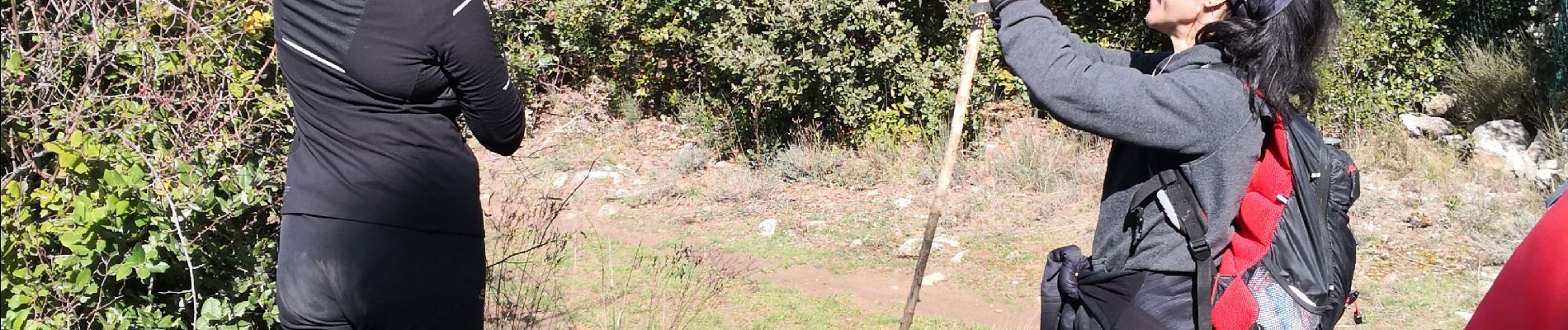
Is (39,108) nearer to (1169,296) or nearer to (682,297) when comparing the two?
(1169,296)

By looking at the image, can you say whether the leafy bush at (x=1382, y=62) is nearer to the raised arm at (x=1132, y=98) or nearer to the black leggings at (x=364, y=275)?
the raised arm at (x=1132, y=98)

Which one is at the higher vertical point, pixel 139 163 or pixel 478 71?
pixel 478 71

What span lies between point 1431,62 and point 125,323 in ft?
31.7

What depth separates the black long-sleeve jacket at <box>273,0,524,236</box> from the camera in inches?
96.0

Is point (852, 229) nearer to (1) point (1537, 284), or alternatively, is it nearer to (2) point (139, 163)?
(2) point (139, 163)

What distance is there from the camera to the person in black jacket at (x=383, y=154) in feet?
8.03

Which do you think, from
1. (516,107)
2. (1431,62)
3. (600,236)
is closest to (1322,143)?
(516,107)

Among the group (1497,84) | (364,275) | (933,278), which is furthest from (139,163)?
(1497,84)

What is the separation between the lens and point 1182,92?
2.11 m

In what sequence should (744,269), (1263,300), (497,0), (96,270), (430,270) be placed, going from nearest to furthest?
(1263,300), (430,270), (96,270), (497,0), (744,269)

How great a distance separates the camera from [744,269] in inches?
266

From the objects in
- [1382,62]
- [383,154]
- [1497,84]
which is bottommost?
[1497,84]

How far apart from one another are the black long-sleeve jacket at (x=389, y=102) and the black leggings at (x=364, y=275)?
3 cm

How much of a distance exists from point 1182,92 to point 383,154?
162 cm
